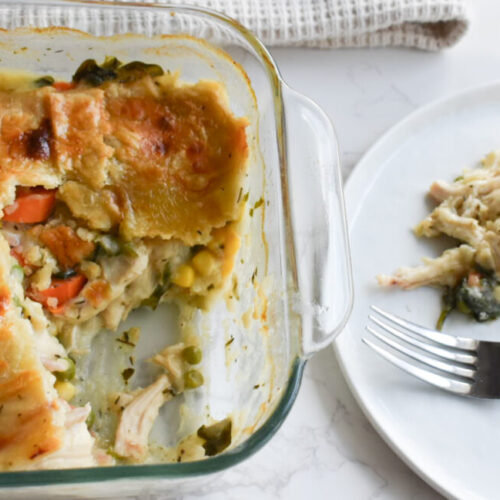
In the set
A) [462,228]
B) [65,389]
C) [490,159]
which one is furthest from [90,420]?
[490,159]

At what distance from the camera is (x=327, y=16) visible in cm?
244

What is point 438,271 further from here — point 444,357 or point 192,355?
point 192,355

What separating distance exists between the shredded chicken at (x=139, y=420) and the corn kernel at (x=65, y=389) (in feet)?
0.45

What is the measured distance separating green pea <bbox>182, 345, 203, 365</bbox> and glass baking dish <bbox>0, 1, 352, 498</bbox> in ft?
0.11

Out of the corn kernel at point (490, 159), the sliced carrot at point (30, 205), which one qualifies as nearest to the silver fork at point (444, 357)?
the corn kernel at point (490, 159)

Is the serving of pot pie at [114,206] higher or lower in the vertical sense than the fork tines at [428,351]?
higher

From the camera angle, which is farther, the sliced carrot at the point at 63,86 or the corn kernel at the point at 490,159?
the corn kernel at the point at 490,159

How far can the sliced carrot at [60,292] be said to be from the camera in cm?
193

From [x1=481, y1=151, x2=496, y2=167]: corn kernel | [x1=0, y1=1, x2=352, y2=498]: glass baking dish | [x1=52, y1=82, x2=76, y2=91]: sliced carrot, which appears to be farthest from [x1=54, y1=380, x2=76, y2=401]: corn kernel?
[x1=481, y1=151, x2=496, y2=167]: corn kernel

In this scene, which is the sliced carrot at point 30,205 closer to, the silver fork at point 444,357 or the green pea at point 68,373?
the green pea at point 68,373

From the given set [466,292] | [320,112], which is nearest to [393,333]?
[466,292]

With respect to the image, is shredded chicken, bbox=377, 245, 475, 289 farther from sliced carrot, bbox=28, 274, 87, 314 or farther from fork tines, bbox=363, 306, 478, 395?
sliced carrot, bbox=28, 274, 87, 314

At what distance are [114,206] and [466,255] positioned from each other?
956 mm

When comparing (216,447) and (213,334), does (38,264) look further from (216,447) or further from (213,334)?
(216,447)
